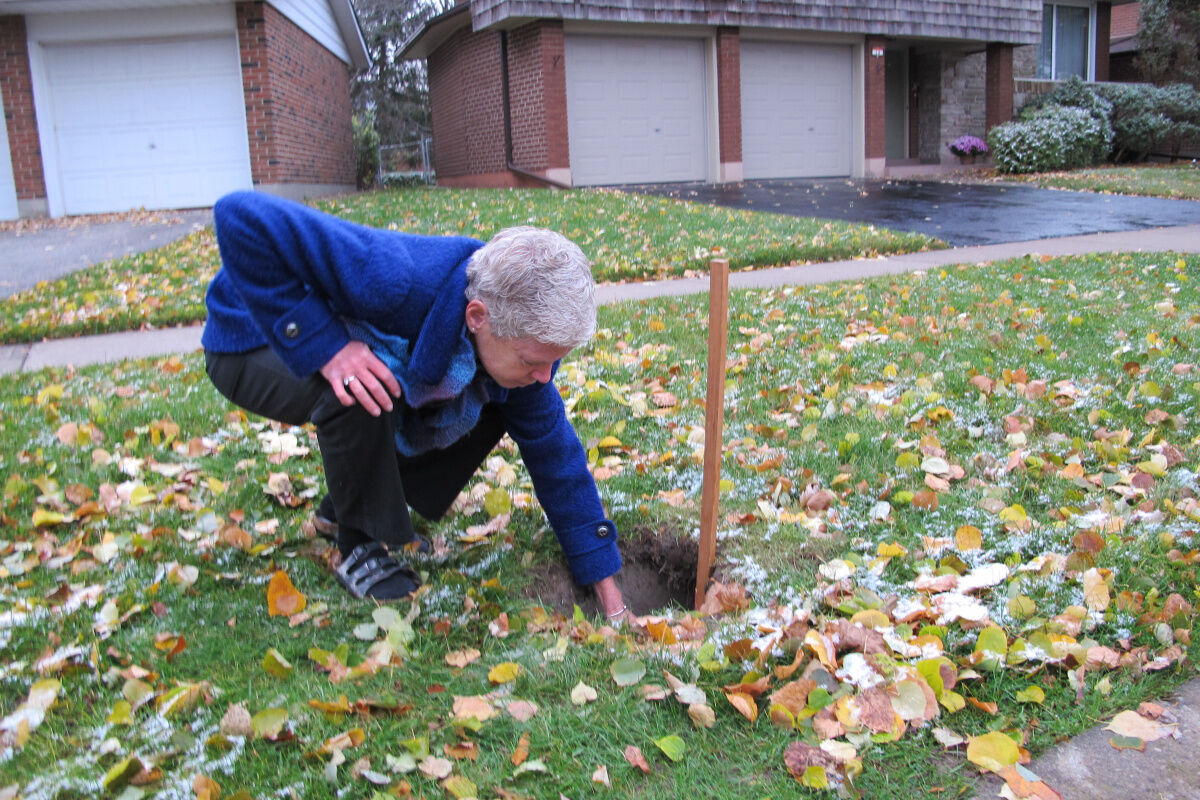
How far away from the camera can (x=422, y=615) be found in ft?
7.69

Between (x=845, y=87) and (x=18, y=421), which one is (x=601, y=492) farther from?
(x=845, y=87)

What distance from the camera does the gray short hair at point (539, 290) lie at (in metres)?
1.87

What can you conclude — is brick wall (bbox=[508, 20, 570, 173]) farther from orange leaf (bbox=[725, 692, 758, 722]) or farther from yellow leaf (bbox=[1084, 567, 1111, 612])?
orange leaf (bbox=[725, 692, 758, 722])

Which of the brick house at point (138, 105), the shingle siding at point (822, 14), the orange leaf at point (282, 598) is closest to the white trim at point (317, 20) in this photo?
the brick house at point (138, 105)

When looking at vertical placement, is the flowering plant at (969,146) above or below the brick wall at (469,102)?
below

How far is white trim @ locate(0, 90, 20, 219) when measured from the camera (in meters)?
13.0

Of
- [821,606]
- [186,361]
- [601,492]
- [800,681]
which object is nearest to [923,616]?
[821,606]

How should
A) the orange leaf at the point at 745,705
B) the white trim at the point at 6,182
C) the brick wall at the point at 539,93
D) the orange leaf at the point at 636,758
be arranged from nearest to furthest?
the orange leaf at the point at 636,758 < the orange leaf at the point at 745,705 < the white trim at the point at 6,182 < the brick wall at the point at 539,93

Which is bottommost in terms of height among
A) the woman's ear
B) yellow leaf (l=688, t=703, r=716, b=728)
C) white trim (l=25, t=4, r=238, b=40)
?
yellow leaf (l=688, t=703, r=716, b=728)

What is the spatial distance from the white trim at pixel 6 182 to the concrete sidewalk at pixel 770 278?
30.4ft

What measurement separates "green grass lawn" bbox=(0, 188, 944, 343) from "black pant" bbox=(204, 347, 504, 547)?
14.3 feet

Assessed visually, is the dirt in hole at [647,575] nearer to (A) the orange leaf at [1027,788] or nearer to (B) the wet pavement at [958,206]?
(A) the orange leaf at [1027,788]

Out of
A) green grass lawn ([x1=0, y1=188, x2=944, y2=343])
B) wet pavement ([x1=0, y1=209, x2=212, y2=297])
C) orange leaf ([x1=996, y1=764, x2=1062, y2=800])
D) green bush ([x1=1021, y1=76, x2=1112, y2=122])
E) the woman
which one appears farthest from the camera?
green bush ([x1=1021, y1=76, x2=1112, y2=122])

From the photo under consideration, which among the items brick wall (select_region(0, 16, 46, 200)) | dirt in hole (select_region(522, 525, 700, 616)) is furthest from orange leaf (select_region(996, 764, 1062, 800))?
brick wall (select_region(0, 16, 46, 200))
